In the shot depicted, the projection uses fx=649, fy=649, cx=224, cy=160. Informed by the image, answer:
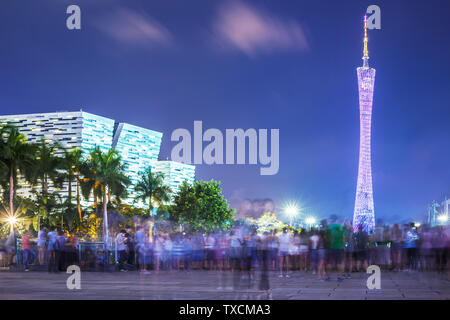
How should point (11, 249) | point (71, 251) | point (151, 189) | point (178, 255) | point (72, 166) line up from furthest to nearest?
point (151, 189)
point (72, 166)
point (11, 249)
point (178, 255)
point (71, 251)

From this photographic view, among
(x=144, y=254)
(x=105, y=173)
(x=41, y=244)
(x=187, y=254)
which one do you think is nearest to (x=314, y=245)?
(x=144, y=254)

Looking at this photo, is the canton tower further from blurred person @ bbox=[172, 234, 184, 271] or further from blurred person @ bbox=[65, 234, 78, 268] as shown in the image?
blurred person @ bbox=[65, 234, 78, 268]

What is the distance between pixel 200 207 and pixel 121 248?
253 feet

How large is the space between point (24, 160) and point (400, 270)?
27.2 m

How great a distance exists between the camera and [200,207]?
103625 mm

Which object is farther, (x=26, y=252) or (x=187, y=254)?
(x=187, y=254)

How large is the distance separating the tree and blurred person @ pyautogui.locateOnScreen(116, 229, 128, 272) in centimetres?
7406

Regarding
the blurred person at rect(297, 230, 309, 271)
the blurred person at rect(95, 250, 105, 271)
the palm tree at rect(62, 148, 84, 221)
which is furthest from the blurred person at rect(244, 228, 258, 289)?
Answer: the palm tree at rect(62, 148, 84, 221)

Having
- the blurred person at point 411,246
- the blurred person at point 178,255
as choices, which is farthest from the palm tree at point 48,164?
the blurred person at point 411,246

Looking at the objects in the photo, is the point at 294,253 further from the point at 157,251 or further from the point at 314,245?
the point at 157,251

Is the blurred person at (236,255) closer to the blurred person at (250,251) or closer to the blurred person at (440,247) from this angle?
the blurred person at (250,251)

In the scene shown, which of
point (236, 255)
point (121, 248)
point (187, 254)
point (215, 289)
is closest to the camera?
point (215, 289)

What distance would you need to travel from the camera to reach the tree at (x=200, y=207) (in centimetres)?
10319
